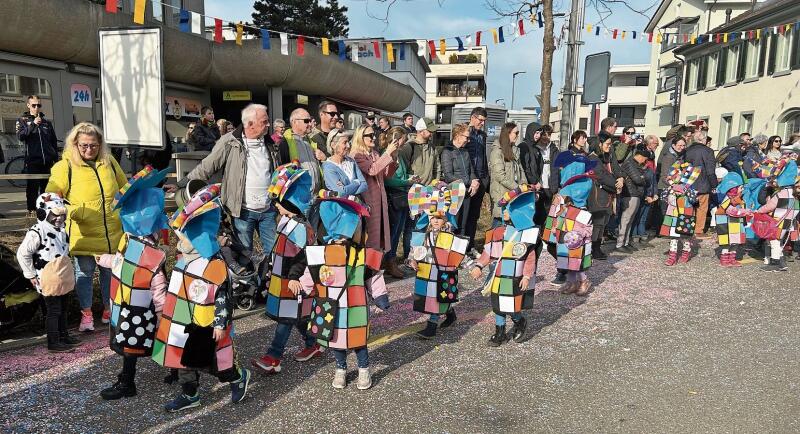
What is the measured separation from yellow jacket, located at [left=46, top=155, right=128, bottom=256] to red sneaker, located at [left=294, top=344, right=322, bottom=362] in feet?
5.88

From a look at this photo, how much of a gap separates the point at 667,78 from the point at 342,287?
39075 mm

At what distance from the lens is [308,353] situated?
437 centimetres

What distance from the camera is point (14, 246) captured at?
6527mm

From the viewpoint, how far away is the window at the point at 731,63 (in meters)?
26.8

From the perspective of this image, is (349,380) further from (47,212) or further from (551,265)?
(551,265)

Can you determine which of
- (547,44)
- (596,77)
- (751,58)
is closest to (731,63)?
(751,58)

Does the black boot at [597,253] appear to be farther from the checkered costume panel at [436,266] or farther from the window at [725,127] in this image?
the window at [725,127]

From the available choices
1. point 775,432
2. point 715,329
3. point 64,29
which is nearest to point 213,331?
point 775,432

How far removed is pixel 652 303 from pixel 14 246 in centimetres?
739

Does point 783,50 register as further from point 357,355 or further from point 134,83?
point 357,355

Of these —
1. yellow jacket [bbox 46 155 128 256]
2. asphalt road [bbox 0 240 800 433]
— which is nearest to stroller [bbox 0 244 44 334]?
asphalt road [bbox 0 240 800 433]

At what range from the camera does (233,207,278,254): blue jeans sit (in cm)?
526

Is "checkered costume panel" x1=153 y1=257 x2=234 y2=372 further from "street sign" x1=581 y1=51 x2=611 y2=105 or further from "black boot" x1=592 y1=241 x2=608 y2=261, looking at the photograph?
"street sign" x1=581 y1=51 x2=611 y2=105

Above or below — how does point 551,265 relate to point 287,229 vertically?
below
